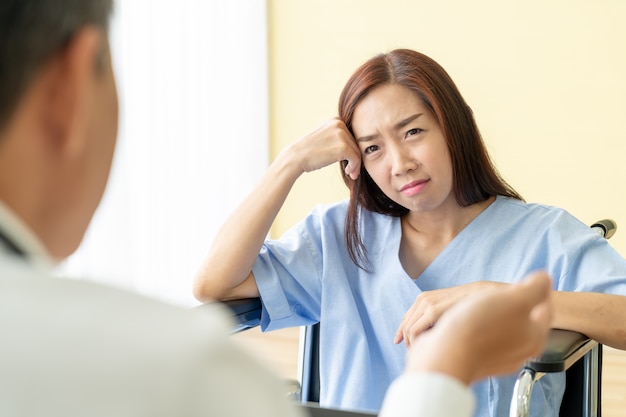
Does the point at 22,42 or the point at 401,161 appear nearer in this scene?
the point at 22,42

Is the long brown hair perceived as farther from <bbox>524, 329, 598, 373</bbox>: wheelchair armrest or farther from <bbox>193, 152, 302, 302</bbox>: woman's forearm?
<bbox>524, 329, 598, 373</bbox>: wheelchair armrest

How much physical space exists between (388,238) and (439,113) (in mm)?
271

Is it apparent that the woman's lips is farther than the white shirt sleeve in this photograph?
Yes

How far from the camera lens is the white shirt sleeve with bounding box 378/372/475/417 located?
527 mm

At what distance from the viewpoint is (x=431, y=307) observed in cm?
138

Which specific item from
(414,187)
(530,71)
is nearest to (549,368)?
(414,187)

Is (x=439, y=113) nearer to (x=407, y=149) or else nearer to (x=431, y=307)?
(x=407, y=149)

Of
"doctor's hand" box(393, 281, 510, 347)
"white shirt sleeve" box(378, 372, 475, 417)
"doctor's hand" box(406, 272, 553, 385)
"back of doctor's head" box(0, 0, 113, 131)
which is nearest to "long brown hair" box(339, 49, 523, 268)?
"doctor's hand" box(393, 281, 510, 347)

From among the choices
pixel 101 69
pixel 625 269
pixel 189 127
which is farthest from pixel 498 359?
pixel 189 127

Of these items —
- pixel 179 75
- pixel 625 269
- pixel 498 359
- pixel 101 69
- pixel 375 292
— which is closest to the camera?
pixel 101 69

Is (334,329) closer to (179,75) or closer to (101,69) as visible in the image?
(101,69)

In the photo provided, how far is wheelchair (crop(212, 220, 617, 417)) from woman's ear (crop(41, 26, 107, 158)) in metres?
0.64

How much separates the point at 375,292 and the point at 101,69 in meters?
1.26

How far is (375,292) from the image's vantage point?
170 centimetres
